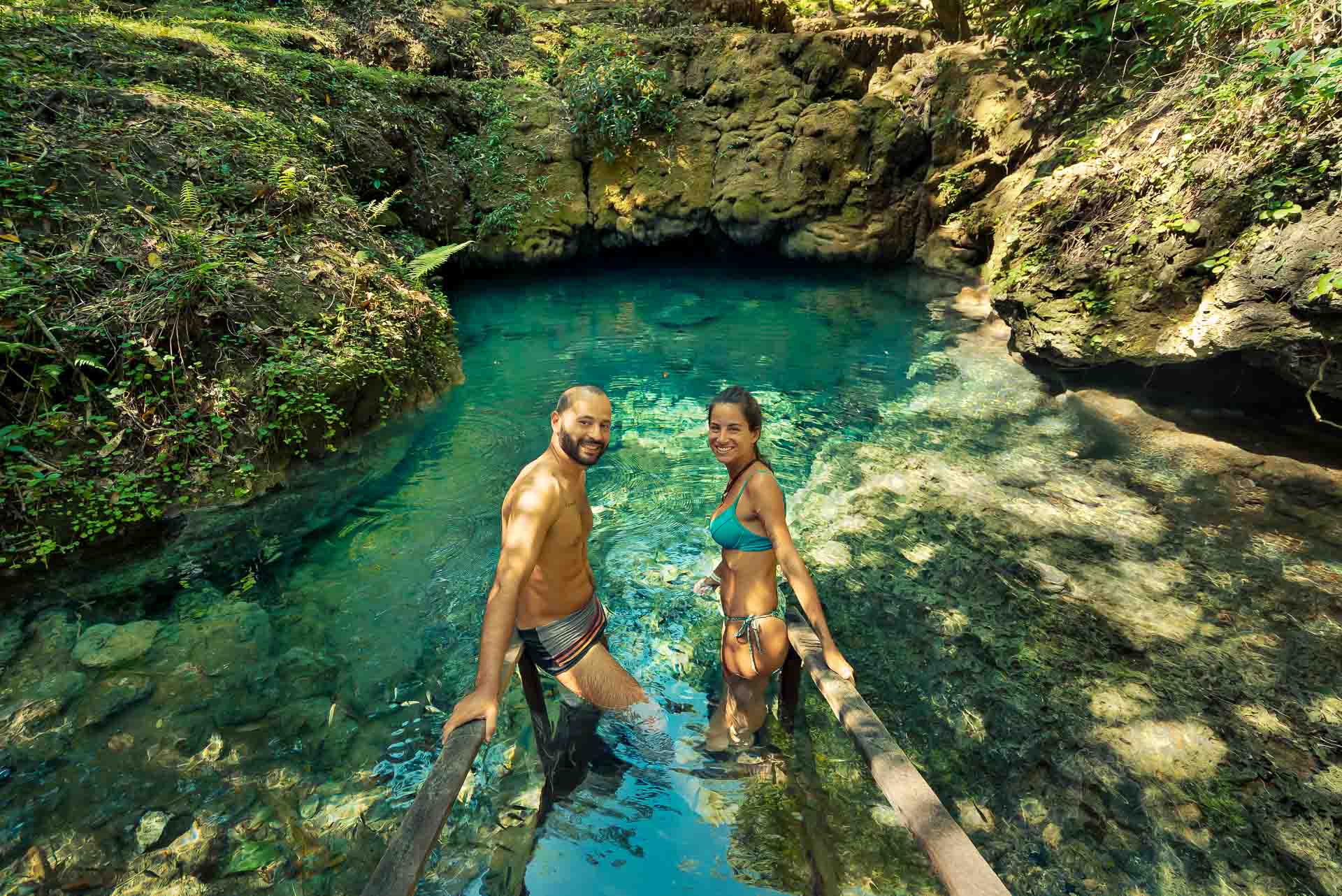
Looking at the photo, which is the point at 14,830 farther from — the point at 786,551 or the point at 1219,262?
the point at 1219,262

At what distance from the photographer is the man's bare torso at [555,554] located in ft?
9.35

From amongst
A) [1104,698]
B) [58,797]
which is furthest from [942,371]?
[58,797]

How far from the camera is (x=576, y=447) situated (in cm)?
286

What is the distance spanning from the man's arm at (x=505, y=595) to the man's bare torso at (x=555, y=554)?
5 centimetres

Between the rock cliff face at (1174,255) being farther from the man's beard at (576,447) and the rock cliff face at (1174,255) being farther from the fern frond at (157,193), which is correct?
the fern frond at (157,193)

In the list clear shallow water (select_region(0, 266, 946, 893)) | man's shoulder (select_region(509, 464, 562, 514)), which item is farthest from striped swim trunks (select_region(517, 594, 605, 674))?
man's shoulder (select_region(509, 464, 562, 514))

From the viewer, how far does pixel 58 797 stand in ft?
10.1

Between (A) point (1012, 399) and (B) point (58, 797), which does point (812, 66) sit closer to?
(A) point (1012, 399)

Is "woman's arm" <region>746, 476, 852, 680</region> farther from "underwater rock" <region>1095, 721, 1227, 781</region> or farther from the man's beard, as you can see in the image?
"underwater rock" <region>1095, 721, 1227, 781</region>

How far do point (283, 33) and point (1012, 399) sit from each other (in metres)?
14.6

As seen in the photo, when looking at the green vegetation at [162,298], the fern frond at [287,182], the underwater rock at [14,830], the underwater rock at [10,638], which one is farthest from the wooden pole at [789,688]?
the fern frond at [287,182]

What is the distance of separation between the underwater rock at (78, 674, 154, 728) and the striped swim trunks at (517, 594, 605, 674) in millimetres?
2547

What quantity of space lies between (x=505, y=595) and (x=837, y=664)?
158cm

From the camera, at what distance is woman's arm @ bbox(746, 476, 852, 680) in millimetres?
2982
